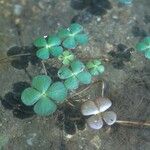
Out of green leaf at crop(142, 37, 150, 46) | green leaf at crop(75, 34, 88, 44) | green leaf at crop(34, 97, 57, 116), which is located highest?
green leaf at crop(75, 34, 88, 44)

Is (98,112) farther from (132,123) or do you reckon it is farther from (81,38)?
(81,38)

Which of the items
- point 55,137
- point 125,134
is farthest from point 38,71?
point 125,134

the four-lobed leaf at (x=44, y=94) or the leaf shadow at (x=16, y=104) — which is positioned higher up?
the four-lobed leaf at (x=44, y=94)

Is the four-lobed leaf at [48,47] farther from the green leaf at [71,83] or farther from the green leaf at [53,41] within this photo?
the green leaf at [71,83]

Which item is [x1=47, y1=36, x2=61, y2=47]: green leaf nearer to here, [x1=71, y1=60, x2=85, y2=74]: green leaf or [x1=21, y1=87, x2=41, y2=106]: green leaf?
[x1=71, y1=60, x2=85, y2=74]: green leaf

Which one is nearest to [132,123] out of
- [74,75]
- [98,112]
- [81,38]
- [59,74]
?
[98,112]

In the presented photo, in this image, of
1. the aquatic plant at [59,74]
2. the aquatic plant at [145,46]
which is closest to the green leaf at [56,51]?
the aquatic plant at [59,74]

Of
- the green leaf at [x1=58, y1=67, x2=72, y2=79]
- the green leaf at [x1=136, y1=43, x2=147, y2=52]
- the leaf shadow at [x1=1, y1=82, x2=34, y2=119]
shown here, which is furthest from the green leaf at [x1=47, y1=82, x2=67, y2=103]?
the green leaf at [x1=136, y1=43, x2=147, y2=52]
